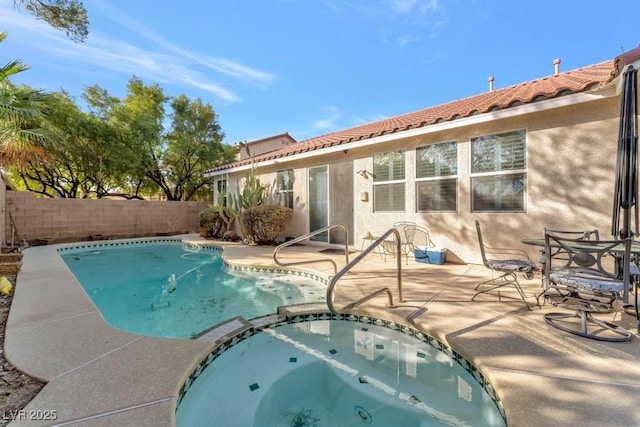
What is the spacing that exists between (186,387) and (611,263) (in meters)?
6.97

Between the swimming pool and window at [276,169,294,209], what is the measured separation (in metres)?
7.76

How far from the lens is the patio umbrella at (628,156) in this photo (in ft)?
10.8

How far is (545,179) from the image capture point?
222 inches

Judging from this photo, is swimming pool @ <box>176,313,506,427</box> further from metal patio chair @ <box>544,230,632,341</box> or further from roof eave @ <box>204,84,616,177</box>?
roof eave @ <box>204,84,616,177</box>

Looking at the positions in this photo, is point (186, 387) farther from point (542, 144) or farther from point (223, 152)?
point (223, 152)

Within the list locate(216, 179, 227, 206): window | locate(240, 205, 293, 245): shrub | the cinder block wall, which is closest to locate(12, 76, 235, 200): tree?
the cinder block wall

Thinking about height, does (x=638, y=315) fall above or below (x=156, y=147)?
below

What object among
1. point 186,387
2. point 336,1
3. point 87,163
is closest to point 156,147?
point 87,163

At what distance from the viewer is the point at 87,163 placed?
15.2 metres

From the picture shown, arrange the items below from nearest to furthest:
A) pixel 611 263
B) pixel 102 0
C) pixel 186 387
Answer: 1. pixel 186 387
2. pixel 611 263
3. pixel 102 0

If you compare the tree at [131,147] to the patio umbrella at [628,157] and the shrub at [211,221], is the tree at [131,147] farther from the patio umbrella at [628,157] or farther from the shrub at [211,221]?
the patio umbrella at [628,157]

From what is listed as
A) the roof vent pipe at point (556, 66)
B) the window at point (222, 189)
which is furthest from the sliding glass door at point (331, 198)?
the roof vent pipe at point (556, 66)

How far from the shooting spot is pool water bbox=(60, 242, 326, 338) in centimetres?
453

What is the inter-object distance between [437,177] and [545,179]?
216 centimetres
